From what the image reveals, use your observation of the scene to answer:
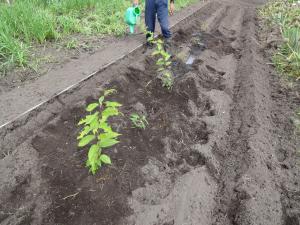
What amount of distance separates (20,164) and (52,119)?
30.1 inches

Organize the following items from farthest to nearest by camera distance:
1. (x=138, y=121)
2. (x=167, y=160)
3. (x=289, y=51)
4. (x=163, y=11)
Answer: (x=163, y=11) < (x=289, y=51) < (x=138, y=121) < (x=167, y=160)

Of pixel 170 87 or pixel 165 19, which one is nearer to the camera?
pixel 170 87

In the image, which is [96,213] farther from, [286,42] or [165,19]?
[286,42]

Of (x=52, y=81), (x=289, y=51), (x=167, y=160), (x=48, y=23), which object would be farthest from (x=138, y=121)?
(x=289, y=51)

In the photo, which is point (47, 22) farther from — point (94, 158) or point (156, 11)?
point (94, 158)

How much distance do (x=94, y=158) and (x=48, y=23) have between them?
3.85m

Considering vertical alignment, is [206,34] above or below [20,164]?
below

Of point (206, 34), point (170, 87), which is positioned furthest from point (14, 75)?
point (206, 34)

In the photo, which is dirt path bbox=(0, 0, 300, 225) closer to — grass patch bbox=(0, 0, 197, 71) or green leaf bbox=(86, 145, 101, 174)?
green leaf bbox=(86, 145, 101, 174)

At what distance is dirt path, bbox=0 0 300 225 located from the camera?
2.23m

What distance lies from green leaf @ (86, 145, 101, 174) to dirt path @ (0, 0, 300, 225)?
9cm

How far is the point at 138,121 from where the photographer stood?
3.13 meters

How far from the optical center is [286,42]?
5461 millimetres

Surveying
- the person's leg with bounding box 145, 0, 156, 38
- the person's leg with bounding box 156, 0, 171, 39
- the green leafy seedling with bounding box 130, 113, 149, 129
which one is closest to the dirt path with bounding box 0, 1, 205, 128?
the person's leg with bounding box 145, 0, 156, 38
